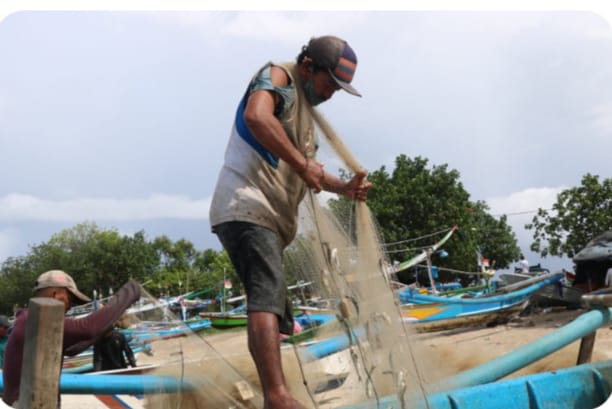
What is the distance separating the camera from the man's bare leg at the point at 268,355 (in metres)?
1.89

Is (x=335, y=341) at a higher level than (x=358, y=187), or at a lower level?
lower

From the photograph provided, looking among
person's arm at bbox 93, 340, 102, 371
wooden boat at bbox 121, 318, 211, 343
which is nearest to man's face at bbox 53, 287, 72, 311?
wooden boat at bbox 121, 318, 211, 343

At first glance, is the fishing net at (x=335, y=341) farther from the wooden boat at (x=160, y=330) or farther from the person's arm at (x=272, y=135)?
the person's arm at (x=272, y=135)

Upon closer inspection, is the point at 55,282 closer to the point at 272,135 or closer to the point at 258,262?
the point at 258,262

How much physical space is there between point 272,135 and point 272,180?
10.2 inches

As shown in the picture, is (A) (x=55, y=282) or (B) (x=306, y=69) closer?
(B) (x=306, y=69)

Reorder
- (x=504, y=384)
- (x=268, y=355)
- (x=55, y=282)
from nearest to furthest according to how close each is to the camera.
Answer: (x=268, y=355) → (x=504, y=384) → (x=55, y=282)

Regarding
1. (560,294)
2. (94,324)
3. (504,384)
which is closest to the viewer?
(504,384)

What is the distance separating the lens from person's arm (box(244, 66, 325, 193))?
2.01 m

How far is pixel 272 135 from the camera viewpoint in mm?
2002

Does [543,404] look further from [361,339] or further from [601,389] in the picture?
[361,339]

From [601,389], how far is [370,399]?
1.12 metres

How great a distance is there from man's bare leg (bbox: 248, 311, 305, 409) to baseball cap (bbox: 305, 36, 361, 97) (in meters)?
0.97

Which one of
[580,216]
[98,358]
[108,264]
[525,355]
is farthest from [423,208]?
[108,264]
